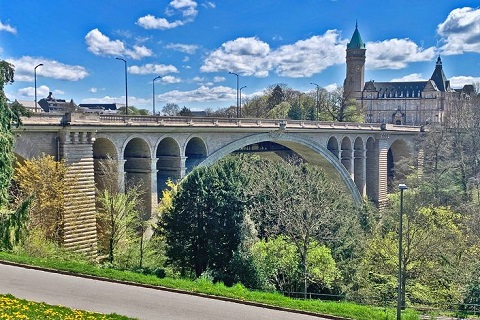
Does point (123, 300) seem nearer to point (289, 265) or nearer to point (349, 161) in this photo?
point (289, 265)

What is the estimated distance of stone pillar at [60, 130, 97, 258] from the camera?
21797 mm

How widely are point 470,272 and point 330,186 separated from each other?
9.80 m

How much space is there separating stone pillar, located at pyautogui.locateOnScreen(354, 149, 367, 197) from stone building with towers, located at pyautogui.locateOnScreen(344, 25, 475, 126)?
59.6 m

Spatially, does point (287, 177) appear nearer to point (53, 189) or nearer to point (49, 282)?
point (53, 189)

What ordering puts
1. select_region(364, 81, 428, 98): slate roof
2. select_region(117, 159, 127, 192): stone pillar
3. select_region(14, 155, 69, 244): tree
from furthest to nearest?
1. select_region(364, 81, 428, 98): slate roof
2. select_region(117, 159, 127, 192): stone pillar
3. select_region(14, 155, 69, 244): tree

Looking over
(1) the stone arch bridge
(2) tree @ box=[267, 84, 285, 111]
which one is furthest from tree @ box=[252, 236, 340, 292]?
(2) tree @ box=[267, 84, 285, 111]

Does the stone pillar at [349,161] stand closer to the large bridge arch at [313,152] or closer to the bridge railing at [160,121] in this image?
the large bridge arch at [313,152]

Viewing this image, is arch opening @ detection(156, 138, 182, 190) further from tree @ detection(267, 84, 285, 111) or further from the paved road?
tree @ detection(267, 84, 285, 111)

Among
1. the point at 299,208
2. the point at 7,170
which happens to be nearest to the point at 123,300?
the point at 7,170

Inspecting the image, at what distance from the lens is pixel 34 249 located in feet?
60.3

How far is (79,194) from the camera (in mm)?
22266

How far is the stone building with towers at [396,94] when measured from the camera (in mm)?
110688

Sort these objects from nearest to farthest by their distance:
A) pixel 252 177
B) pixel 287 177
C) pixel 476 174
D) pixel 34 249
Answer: pixel 34 249 < pixel 252 177 < pixel 287 177 < pixel 476 174

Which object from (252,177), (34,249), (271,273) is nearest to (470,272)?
(271,273)
